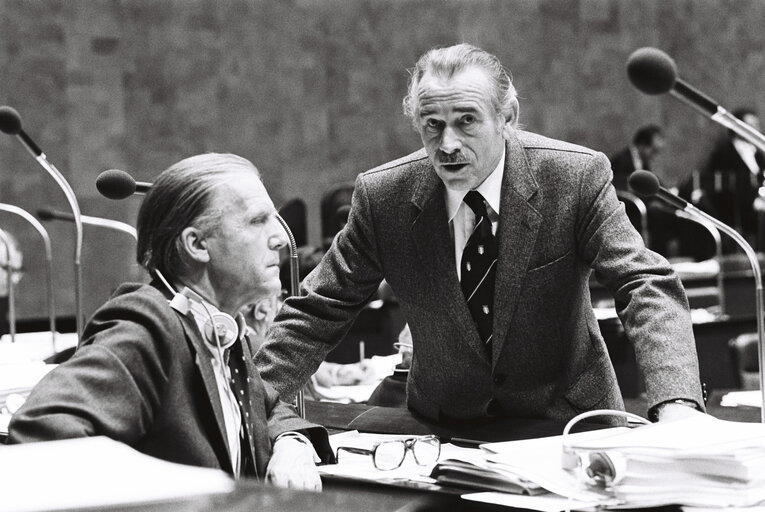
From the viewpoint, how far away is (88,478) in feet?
3.12

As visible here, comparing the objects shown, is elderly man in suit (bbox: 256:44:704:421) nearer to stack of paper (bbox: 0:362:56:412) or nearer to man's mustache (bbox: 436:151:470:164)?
man's mustache (bbox: 436:151:470:164)

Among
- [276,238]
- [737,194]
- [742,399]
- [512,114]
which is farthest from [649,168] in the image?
[276,238]

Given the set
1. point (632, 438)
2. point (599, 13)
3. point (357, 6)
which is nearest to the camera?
point (632, 438)

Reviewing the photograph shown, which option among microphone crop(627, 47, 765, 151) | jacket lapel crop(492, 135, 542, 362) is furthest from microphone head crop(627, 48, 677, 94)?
jacket lapel crop(492, 135, 542, 362)

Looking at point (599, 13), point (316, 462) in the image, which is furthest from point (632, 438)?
point (599, 13)

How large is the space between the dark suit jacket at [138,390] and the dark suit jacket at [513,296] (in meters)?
0.68

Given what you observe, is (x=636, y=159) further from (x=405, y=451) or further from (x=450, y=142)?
(x=405, y=451)

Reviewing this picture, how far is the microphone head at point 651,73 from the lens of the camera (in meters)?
1.70

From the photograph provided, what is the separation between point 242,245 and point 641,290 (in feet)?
2.85

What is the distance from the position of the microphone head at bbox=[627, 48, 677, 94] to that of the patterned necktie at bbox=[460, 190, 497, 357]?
0.95 m

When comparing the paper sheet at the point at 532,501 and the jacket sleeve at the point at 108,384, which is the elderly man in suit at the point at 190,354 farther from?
the paper sheet at the point at 532,501

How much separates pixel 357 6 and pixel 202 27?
1584 mm

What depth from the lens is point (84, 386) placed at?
1.68 m

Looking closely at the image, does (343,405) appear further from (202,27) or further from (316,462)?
(202,27)
